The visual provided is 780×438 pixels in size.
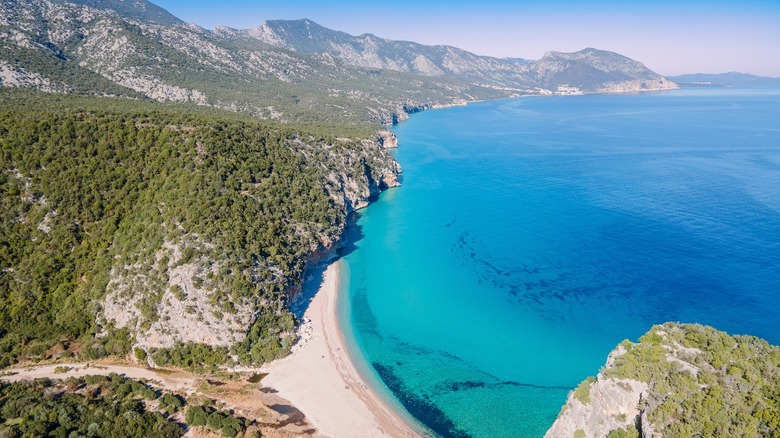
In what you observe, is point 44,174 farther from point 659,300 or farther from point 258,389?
point 659,300

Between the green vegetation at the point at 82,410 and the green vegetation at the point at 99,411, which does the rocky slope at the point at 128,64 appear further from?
the green vegetation at the point at 99,411

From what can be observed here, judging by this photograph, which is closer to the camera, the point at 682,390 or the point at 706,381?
the point at 706,381

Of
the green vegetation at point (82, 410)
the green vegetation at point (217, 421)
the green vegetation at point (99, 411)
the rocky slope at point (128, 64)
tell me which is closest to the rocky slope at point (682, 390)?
the green vegetation at point (217, 421)

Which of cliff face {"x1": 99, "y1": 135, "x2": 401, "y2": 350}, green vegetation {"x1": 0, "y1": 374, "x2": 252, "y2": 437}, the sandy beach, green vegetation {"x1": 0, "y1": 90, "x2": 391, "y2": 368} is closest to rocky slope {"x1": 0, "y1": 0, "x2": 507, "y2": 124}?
green vegetation {"x1": 0, "y1": 90, "x2": 391, "y2": 368}

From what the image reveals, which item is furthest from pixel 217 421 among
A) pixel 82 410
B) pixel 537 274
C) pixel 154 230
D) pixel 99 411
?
pixel 537 274

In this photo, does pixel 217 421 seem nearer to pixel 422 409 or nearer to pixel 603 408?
pixel 422 409

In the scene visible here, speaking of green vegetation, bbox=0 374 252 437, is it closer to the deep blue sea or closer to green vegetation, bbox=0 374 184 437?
green vegetation, bbox=0 374 184 437
